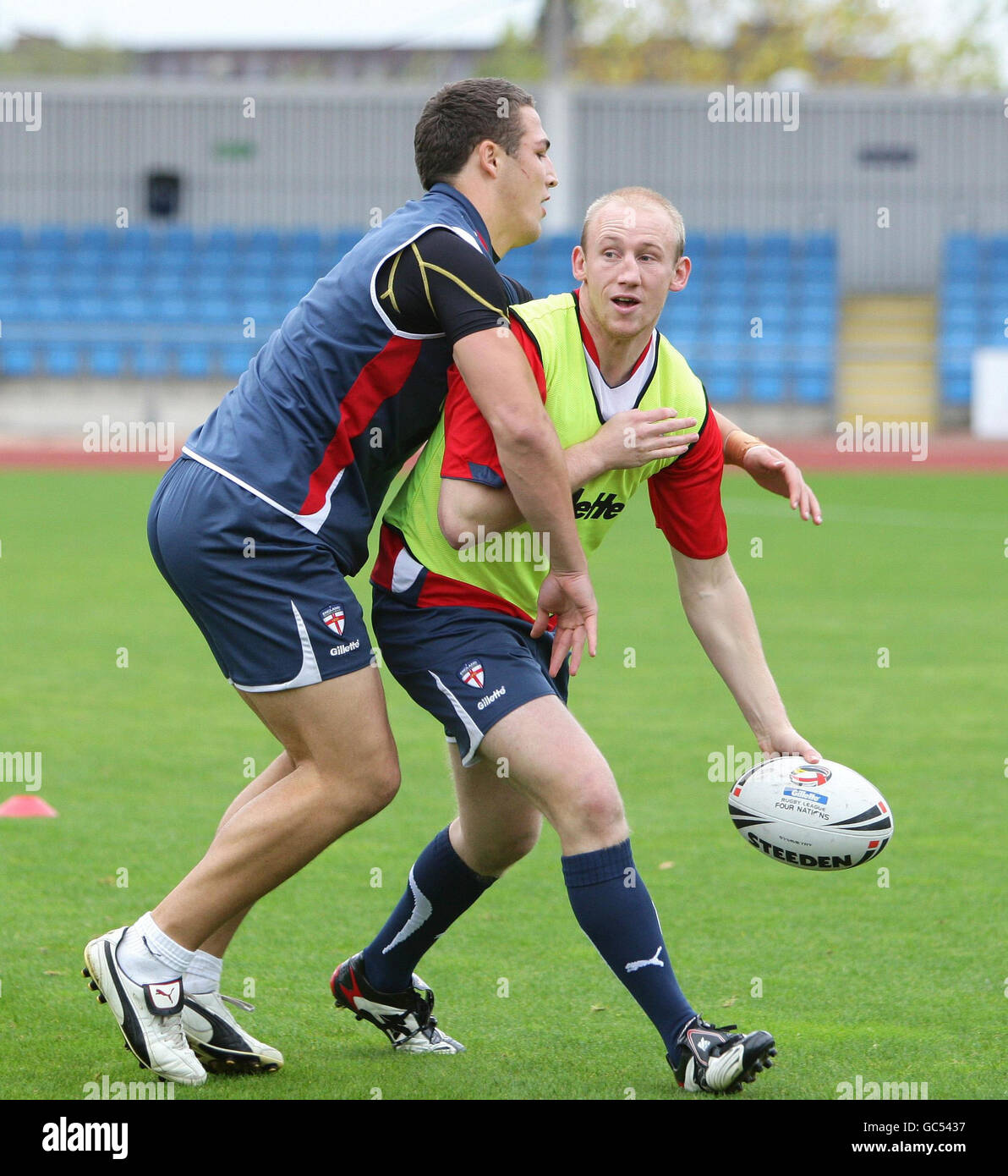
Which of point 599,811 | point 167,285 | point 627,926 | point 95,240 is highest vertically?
point 95,240

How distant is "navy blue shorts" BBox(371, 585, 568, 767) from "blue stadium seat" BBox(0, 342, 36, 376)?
28.8 meters

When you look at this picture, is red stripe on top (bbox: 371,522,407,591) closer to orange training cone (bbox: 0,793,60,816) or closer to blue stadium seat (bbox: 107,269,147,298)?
orange training cone (bbox: 0,793,60,816)

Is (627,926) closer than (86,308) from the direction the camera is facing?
Yes

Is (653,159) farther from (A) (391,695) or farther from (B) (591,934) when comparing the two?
(B) (591,934)

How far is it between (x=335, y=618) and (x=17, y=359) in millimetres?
29100

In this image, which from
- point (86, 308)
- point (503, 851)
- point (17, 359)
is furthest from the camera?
point (86, 308)

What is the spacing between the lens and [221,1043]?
3939 mm

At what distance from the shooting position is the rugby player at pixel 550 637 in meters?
3.66

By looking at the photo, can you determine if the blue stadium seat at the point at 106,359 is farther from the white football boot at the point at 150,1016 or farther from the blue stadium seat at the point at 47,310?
the white football boot at the point at 150,1016

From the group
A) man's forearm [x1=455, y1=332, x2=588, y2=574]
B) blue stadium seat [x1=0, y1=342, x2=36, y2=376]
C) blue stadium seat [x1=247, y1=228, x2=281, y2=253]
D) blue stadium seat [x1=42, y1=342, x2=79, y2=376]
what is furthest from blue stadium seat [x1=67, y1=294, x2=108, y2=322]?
man's forearm [x1=455, y1=332, x2=588, y2=574]

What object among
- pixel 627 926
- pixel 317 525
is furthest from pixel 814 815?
pixel 317 525

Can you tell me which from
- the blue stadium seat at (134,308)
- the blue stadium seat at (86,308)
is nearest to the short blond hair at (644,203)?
the blue stadium seat at (134,308)

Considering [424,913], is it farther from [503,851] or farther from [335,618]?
[335,618]

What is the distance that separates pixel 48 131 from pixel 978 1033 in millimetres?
34649
